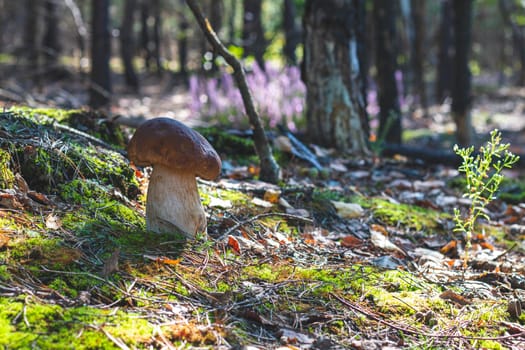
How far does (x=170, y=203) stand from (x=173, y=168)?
7.5 inches

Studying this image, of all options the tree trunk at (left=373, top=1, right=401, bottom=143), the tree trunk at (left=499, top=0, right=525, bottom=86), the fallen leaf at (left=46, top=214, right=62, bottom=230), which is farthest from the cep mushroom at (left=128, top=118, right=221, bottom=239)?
the tree trunk at (left=499, top=0, right=525, bottom=86)

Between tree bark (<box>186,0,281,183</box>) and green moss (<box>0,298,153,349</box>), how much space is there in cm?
237

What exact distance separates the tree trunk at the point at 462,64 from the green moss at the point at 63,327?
305 inches

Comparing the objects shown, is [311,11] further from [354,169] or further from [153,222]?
[153,222]

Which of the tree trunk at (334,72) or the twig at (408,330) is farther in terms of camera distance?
the tree trunk at (334,72)

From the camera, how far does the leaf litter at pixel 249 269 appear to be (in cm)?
203

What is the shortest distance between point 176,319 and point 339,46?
4.70m

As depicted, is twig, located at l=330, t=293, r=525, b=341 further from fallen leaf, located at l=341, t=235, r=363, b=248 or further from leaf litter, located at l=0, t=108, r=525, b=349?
fallen leaf, located at l=341, t=235, r=363, b=248

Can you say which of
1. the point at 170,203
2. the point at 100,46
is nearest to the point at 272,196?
the point at 170,203

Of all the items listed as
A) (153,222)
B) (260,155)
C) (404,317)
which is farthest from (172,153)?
(260,155)

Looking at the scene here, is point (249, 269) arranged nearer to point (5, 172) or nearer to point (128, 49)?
point (5, 172)

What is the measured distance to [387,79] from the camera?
8125 millimetres

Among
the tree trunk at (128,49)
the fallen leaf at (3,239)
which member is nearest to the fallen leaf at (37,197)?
the fallen leaf at (3,239)

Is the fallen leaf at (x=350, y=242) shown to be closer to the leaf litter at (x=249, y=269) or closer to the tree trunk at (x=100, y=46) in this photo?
the leaf litter at (x=249, y=269)
